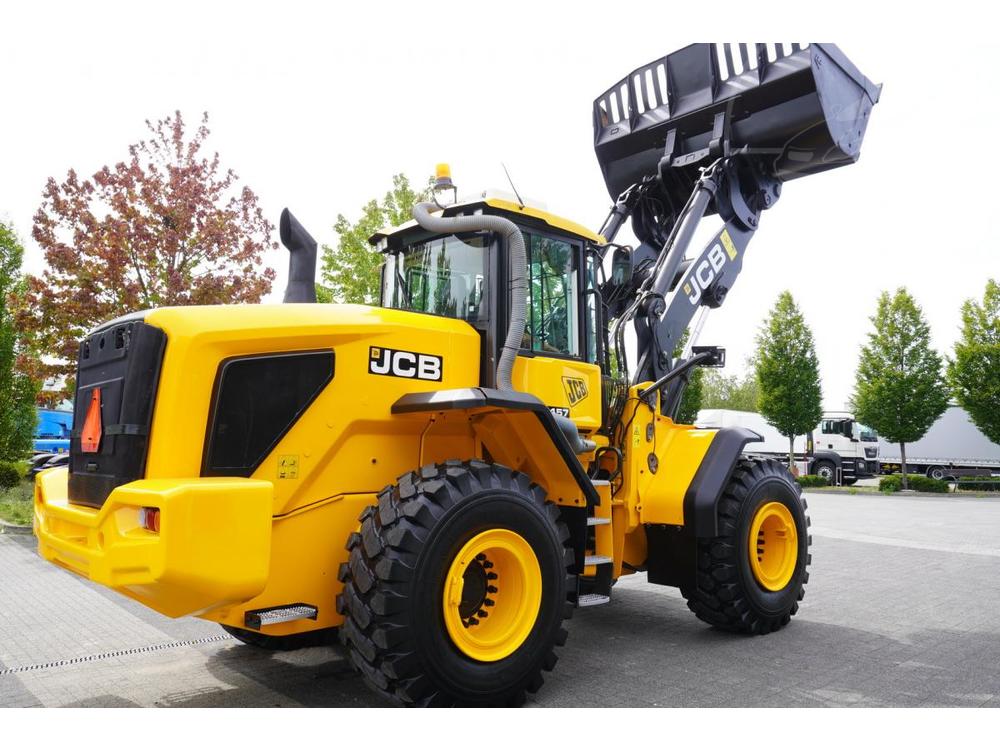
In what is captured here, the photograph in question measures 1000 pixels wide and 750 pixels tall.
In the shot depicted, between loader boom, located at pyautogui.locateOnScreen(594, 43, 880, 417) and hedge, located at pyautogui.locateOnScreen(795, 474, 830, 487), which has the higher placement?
loader boom, located at pyautogui.locateOnScreen(594, 43, 880, 417)

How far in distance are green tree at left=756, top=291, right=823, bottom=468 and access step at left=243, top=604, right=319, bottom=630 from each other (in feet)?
88.2

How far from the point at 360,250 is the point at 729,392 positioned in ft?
164

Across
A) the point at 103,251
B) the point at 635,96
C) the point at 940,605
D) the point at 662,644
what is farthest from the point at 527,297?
the point at 103,251

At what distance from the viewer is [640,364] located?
644 cm

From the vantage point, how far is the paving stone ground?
4375mm

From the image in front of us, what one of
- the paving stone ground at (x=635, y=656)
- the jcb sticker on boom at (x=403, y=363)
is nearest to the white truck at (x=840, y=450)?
the paving stone ground at (x=635, y=656)

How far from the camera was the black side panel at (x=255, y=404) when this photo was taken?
3.76 m

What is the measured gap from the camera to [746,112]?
6965 mm

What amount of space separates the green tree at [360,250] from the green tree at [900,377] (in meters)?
18.5

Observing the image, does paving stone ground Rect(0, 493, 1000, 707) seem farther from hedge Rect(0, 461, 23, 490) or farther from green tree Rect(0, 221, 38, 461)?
green tree Rect(0, 221, 38, 461)

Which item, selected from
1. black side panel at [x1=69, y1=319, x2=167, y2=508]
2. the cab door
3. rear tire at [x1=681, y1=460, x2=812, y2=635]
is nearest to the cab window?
the cab door

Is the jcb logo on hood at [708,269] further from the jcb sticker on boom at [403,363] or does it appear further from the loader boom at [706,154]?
the jcb sticker on boom at [403,363]

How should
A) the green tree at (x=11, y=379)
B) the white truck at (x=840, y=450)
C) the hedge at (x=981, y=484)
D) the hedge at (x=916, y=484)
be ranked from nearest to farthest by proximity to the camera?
the green tree at (x=11, y=379), the hedge at (x=916, y=484), the hedge at (x=981, y=484), the white truck at (x=840, y=450)

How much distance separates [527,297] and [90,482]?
106 inches
